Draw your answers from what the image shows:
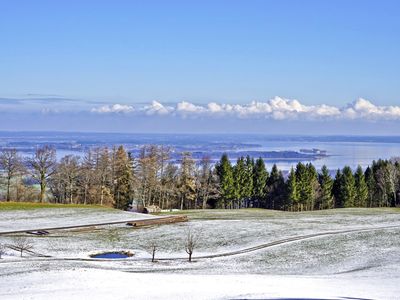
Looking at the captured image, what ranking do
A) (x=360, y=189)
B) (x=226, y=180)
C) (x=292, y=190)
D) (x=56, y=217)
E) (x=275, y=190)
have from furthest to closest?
(x=275, y=190) < (x=360, y=189) < (x=226, y=180) < (x=292, y=190) < (x=56, y=217)

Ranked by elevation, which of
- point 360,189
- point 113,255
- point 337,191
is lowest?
point 113,255

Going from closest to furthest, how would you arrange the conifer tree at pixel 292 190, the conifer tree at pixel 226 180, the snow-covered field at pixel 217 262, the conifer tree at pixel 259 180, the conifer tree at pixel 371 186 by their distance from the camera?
the snow-covered field at pixel 217 262, the conifer tree at pixel 292 190, the conifer tree at pixel 226 180, the conifer tree at pixel 259 180, the conifer tree at pixel 371 186

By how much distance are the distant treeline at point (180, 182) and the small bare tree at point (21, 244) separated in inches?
1613

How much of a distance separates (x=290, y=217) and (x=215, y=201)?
35059mm

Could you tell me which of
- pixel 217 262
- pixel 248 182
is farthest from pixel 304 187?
pixel 217 262

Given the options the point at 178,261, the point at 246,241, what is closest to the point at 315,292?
the point at 178,261

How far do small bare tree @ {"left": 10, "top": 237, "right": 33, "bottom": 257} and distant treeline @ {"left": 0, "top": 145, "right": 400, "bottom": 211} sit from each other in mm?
40983

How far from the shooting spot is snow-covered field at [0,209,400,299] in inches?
1188

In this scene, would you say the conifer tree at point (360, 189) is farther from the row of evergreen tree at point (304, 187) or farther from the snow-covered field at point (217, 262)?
the snow-covered field at point (217, 262)

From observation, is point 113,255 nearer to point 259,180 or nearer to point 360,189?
point 259,180

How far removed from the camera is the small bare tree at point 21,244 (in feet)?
156

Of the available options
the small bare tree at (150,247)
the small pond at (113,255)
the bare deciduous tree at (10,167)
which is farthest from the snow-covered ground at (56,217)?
the bare deciduous tree at (10,167)

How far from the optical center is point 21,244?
158 feet

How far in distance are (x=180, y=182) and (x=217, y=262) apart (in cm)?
5750
